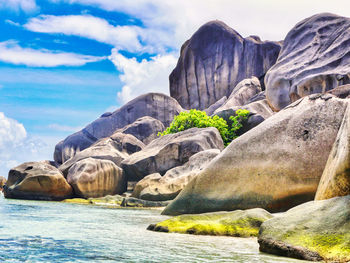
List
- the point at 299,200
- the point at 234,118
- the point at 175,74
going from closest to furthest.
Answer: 1. the point at 299,200
2. the point at 234,118
3. the point at 175,74

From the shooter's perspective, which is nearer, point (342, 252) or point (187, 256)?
point (342, 252)

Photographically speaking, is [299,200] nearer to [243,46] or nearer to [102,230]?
[102,230]

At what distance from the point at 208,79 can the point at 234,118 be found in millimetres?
20441

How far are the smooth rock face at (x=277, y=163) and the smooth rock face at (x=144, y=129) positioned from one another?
86.5 ft

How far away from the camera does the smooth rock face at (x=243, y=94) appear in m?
39.1

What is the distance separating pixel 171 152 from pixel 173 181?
4.45m

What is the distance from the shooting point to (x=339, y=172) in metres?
8.02

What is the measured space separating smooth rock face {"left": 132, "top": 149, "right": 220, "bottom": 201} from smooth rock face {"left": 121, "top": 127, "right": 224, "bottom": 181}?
9.46 feet

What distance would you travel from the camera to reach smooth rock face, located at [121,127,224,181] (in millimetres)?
23922

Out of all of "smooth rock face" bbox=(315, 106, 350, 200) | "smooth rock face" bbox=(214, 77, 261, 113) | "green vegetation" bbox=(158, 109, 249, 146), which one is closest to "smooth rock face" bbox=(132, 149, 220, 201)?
"green vegetation" bbox=(158, 109, 249, 146)

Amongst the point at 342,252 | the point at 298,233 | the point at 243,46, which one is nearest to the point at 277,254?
the point at 298,233

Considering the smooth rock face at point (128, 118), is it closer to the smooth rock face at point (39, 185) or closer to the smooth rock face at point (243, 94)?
the smooth rock face at point (243, 94)

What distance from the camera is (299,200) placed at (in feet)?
40.8

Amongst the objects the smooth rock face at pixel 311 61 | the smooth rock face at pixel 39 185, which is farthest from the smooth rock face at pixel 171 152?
the smooth rock face at pixel 311 61
